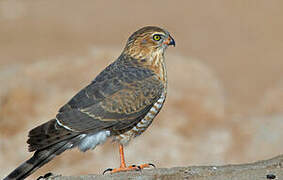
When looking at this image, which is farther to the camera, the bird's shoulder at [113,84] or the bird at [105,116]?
the bird's shoulder at [113,84]

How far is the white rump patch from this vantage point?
8.43 meters

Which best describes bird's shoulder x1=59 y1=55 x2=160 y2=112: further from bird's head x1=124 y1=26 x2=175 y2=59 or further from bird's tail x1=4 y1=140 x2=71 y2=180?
bird's tail x1=4 y1=140 x2=71 y2=180

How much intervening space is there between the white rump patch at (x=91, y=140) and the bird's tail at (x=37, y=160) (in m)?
0.23

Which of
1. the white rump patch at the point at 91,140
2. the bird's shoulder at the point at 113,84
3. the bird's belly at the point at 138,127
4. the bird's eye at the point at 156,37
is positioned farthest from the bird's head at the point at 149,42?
the white rump patch at the point at 91,140

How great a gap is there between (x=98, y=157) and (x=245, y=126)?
3.85 m

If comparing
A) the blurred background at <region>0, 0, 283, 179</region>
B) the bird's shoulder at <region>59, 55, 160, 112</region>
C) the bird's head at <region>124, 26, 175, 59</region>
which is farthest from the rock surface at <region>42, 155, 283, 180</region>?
the blurred background at <region>0, 0, 283, 179</region>

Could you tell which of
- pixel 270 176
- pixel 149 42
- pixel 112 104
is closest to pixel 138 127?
pixel 112 104

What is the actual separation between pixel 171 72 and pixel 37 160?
8.91 meters

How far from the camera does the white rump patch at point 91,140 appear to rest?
27.7 ft

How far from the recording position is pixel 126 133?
872cm

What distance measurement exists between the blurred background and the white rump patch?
4.49 meters


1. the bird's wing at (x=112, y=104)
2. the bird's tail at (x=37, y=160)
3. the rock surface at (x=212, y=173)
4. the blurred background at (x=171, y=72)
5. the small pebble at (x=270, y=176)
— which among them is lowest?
the small pebble at (x=270, y=176)

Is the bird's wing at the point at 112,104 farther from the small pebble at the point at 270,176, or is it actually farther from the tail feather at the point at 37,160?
the small pebble at the point at 270,176

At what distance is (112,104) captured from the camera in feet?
28.1
